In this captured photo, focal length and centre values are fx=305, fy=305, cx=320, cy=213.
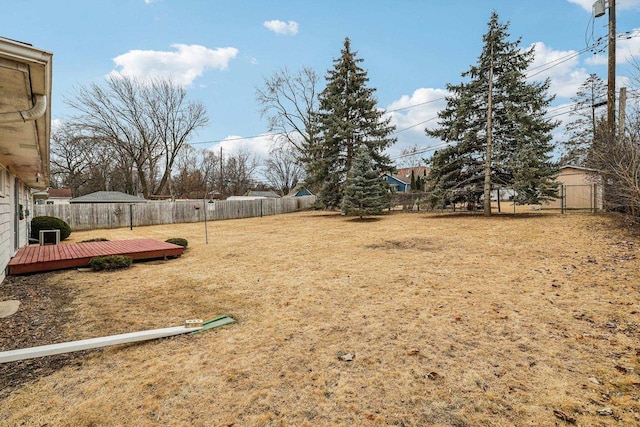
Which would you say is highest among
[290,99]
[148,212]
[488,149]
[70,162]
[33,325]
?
[290,99]

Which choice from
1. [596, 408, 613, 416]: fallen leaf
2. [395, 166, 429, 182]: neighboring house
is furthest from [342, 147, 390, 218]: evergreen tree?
[395, 166, 429, 182]: neighboring house

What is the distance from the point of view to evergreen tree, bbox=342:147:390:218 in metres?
15.8

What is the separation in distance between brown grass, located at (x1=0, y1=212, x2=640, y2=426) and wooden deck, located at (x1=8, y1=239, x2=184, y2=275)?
2.38ft

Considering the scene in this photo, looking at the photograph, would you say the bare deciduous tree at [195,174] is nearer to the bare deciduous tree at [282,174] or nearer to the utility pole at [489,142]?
the bare deciduous tree at [282,174]

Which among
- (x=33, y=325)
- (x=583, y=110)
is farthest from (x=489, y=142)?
(x=33, y=325)

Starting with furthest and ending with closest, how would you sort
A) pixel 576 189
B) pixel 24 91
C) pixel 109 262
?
1. pixel 576 189
2. pixel 109 262
3. pixel 24 91

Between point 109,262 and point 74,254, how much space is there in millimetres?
1227

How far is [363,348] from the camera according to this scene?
3.10 metres

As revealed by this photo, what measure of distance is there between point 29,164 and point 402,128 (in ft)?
76.4

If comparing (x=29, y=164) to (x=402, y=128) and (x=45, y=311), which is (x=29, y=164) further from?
(x=402, y=128)

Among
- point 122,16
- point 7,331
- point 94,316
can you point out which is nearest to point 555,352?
point 94,316

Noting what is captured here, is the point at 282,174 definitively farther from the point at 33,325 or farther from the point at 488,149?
the point at 33,325

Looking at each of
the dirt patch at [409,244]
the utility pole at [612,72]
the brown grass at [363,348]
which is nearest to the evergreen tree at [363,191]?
the dirt patch at [409,244]

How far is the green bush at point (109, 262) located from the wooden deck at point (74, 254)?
386mm
